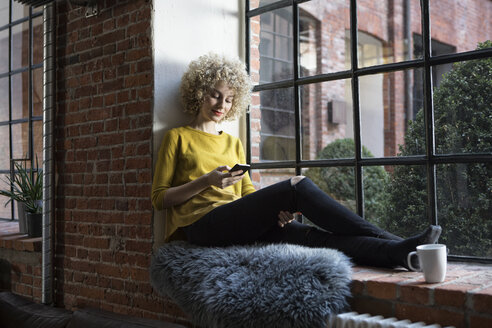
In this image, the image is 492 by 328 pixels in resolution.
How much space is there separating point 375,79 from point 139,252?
10431mm

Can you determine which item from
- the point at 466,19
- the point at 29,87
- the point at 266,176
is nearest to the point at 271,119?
the point at 266,176

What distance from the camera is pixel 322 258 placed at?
5.93ft

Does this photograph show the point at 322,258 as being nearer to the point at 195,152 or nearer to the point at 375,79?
the point at 195,152

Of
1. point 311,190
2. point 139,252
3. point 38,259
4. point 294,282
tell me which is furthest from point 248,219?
point 38,259

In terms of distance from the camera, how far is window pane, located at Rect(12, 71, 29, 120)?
3.84 meters

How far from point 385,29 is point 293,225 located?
9091 mm

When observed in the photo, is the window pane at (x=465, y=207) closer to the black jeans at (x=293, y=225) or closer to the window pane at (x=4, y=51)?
the black jeans at (x=293, y=225)

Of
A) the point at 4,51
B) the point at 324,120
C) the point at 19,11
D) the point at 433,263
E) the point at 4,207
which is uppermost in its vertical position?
the point at 19,11

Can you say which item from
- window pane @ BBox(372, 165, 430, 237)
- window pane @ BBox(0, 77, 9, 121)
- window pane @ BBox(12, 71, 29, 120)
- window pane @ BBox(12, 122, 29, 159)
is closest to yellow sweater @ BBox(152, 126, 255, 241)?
window pane @ BBox(372, 165, 430, 237)

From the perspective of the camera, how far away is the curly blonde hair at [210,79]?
7.98 feet

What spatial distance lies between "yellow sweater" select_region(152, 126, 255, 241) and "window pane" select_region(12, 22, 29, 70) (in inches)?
84.4

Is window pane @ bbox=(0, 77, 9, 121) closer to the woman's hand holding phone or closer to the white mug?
the woman's hand holding phone

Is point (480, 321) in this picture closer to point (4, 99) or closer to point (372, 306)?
point (372, 306)

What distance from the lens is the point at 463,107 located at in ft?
7.47
